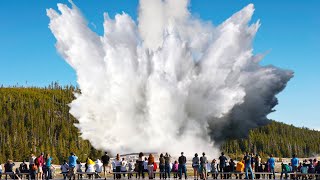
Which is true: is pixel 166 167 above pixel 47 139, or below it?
below

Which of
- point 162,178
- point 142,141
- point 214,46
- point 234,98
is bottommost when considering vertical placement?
point 162,178

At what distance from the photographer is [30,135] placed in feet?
585

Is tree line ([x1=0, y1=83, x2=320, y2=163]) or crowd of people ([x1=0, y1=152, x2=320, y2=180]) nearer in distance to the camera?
crowd of people ([x1=0, y1=152, x2=320, y2=180])

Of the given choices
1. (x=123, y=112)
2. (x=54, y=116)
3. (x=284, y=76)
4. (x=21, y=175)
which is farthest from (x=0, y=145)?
(x=21, y=175)

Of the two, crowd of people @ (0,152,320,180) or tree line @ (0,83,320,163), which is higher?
tree line @ (0,83,320,163)

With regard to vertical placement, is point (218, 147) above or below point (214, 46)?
below

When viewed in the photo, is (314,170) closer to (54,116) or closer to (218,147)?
(218,147)

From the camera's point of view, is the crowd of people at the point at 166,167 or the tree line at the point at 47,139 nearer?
the crowd of people at the point at 166,167

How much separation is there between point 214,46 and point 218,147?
16888mm

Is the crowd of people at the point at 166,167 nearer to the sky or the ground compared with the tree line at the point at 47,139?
nearer to the ground

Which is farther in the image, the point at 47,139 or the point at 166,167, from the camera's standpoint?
the point at 47,139

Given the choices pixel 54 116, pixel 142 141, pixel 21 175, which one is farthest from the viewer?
pixel 54 116

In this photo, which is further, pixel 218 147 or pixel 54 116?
pixel 54 116

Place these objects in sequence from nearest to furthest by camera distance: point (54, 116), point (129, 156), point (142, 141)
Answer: point (129, 156), point (142, 141), point (54, 116)
